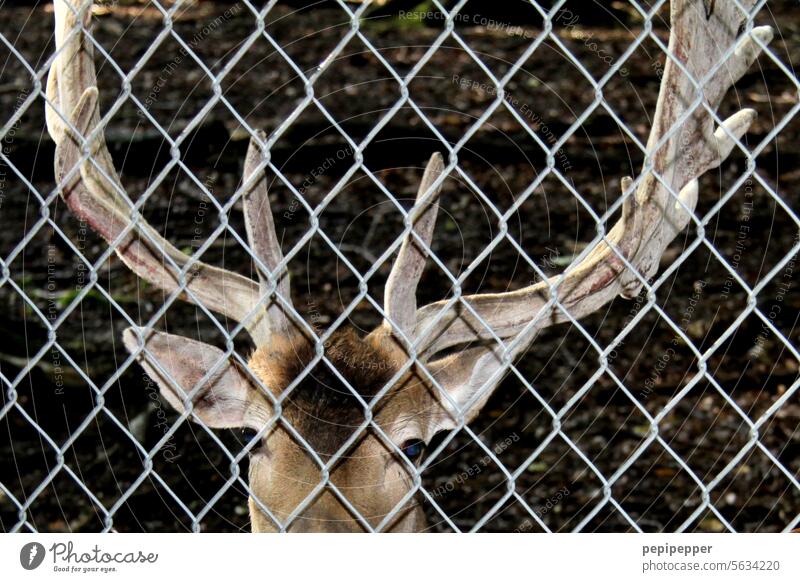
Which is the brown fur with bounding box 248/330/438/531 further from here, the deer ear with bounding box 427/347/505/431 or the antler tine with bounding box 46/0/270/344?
the antler tine with bounding box 46/0/270/344

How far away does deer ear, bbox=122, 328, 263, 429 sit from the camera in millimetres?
3357

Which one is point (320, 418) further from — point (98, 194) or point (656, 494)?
point (656, 494)

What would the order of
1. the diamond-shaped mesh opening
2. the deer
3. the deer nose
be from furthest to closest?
the diamond-shaped mesh opening → the deer nose → the deer

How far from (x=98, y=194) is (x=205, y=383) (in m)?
0.65

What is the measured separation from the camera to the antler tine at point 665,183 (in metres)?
2.73

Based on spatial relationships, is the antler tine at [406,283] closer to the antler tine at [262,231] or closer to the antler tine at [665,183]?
the antler tine at [665,183]

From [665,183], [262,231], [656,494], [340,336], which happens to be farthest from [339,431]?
[656,494]

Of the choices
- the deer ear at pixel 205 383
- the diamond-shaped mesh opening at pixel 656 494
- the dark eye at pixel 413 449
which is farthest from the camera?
the diamond-shaped mesh opening at pixel 656 494

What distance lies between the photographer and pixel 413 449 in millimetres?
3465

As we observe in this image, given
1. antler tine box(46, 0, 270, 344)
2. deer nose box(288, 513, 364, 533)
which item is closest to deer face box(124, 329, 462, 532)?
deer nose box(288, 513, 364, 533)

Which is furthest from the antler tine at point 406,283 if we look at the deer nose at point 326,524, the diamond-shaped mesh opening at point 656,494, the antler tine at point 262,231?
the diamond-shaped mesh opening at point 656,494

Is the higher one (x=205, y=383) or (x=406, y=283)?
(x=406, y=283)
